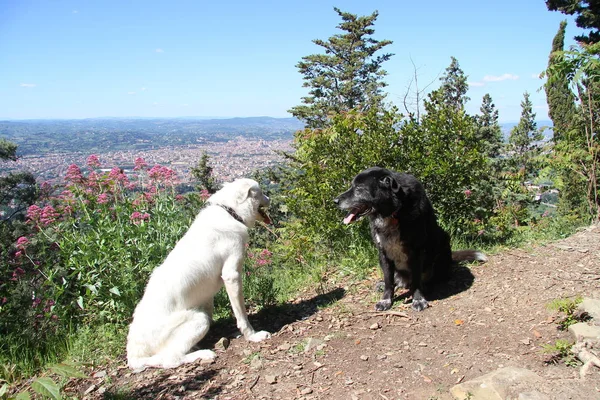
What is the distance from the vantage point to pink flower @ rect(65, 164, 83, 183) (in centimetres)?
436

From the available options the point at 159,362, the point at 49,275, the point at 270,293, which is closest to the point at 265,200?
the point at 270,293

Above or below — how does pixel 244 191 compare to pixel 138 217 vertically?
above

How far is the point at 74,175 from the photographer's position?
439 cm

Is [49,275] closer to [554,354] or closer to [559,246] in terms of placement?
[554,354]

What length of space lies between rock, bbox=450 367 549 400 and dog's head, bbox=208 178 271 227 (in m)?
2.26

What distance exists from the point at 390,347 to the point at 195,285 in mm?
1753

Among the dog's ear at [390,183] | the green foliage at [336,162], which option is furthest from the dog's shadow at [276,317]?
the dog's ear at [390,183]

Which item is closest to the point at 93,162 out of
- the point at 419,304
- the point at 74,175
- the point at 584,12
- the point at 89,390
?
the point at 74,175

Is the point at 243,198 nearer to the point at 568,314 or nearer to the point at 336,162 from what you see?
the point at 336,162

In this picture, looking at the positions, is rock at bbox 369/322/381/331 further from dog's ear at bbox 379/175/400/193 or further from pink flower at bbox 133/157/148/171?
pink flower at bbox 133/157/148/171

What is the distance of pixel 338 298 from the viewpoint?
4590 mm

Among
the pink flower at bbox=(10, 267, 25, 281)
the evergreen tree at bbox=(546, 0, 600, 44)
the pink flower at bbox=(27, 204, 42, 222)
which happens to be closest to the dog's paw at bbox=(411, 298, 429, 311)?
the pink flower at bbox=(27, 204, 42, 222)

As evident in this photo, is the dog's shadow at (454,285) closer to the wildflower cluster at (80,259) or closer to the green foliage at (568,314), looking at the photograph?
the green foliage at (568,314)

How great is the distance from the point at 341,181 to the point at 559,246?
294 cm
